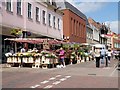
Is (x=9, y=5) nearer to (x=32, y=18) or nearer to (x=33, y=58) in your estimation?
(x=32, y=18)

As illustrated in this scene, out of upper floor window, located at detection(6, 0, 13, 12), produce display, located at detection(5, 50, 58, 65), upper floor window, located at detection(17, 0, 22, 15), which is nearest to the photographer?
produce display, located at detection(5, 50, 58, 65)

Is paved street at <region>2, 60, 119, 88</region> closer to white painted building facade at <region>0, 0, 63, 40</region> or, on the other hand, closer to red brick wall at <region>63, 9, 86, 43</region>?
white painted building facade at <region>0, 0, 63, 40</region>

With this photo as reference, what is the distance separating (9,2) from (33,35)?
7054mm

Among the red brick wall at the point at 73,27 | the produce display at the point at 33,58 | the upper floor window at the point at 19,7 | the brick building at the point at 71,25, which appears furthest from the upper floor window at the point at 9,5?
the red brick wall at the point at 73,27

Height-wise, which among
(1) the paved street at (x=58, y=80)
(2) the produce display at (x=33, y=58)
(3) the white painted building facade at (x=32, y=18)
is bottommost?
(1) the paved street at (x=58, y=80)

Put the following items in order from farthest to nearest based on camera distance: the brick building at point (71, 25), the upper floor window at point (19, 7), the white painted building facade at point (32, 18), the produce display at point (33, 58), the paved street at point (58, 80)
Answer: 1. the brick building at point (71, 25)
2. the upper floor window at point (19, 7)
3. the white painted building facade at point (32, 18)
4. the produce display at point (33, 58)
5. the paved street at point (58, 80)

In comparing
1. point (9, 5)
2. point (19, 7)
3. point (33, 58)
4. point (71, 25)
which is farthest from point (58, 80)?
point (71, 25)

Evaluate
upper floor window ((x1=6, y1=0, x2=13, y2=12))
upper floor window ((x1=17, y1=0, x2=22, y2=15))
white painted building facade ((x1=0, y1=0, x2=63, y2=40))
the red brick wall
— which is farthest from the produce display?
the red brick wall

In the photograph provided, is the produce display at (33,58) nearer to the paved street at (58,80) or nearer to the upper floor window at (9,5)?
the paved street at (58,80)

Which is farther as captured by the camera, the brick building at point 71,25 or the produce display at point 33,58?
the brick building at point 71,25

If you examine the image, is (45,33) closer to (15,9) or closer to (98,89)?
(15,9)

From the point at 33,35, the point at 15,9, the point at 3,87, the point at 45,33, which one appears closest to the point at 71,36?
the point at 45,33

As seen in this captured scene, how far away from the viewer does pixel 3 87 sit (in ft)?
44.5

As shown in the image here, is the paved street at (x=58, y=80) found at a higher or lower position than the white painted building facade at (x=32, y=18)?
lower
